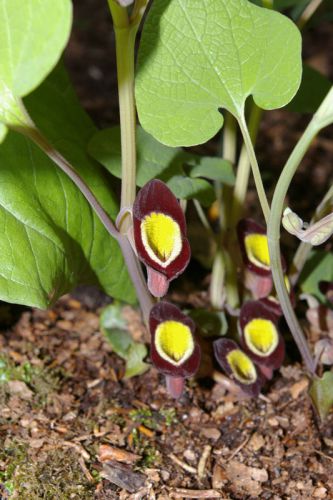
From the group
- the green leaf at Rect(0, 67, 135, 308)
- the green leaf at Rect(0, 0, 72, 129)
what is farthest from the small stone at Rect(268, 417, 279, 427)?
the green leaf at Rect(0, 0, 72, 129)

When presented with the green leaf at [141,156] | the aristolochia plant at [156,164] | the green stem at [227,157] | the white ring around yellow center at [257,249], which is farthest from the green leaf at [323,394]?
the green leaf at [141,156]

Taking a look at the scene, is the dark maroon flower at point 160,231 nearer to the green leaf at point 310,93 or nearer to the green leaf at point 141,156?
the green leaf at point 141,156

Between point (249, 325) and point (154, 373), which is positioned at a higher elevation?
point (249, 325)

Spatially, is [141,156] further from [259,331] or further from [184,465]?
[184,465]

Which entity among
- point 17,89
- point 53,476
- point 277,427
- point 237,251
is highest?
point 17,89

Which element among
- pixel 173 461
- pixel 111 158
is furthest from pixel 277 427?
pixel 111 158

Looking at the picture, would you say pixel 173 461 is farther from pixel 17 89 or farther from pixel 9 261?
pixel 17 89
